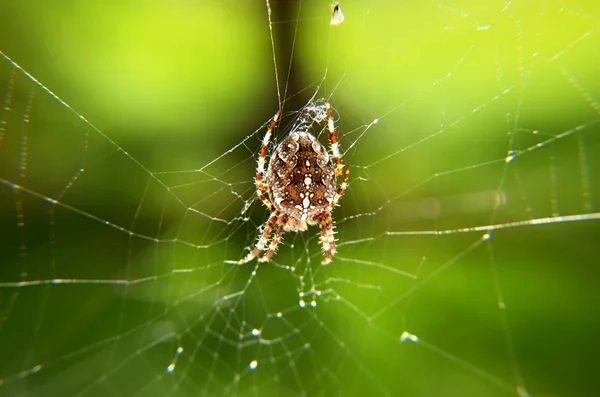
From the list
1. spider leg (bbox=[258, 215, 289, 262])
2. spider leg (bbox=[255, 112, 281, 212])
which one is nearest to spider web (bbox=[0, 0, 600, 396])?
spider leg (bbox=[255, 112, 281, 212])

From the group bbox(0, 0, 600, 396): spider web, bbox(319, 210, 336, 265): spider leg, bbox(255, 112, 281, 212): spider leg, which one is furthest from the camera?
bbox(319, 210, 336, 265): spider leg

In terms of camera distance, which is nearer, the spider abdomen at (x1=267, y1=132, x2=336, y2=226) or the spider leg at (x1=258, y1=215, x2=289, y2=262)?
the spider abdomen at (x1=267, y1=132, x2=336, y2=226)

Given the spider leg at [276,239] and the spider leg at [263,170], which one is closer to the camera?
the spider leg at [263,170]

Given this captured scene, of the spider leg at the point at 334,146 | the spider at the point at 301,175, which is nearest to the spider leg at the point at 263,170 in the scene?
the spider at the point at 301,175

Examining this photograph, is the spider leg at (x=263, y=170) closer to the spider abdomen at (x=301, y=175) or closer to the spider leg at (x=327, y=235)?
the spider abdomen at (x=301, y=175)

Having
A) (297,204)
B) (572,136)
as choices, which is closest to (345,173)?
(297,204)

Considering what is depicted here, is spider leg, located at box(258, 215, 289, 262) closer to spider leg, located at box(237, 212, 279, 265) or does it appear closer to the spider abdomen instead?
spider leg, located at box(237, 212, 279, 265)
